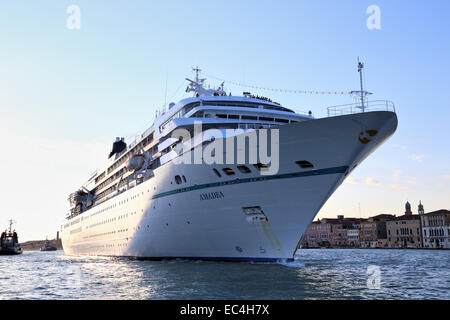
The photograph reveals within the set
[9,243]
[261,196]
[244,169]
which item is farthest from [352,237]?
[244,169]

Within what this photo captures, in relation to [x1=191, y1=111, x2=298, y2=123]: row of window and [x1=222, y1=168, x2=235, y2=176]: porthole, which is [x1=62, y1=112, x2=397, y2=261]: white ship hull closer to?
[x1=222, y1=168, x2=235, y2=176]: porthole

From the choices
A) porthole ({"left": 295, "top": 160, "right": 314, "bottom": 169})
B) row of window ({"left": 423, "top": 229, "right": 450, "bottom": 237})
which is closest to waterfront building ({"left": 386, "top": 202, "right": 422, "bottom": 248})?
row of window ({"left": 423, "top": 229, "right": 450, "bottom": 237})

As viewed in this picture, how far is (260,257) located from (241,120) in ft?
26.7

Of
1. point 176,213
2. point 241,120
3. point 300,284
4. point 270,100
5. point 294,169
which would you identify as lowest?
point 300,284

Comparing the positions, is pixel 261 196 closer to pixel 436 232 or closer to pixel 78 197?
pixel 78 197

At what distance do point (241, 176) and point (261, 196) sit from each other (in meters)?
1.33

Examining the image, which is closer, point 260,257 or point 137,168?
point 260,257

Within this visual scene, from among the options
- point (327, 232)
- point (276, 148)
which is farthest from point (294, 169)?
point (327, 232)

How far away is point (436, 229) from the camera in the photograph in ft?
314

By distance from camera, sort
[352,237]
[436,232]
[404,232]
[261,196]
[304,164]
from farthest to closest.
A: [352,237] → [404,232] → [436,232] → [261,196] → [304,164]

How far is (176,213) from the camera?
2123cm

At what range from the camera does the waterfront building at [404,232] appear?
10125 cm
